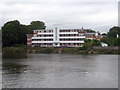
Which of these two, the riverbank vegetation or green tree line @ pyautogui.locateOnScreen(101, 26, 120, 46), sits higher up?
green tree line @ pyautogui.locateOnScreen(101, 26, 120, 46)

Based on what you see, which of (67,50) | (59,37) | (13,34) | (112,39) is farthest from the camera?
(112,39)

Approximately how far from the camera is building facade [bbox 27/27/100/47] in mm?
99125

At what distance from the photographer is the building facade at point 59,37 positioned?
9912 cm

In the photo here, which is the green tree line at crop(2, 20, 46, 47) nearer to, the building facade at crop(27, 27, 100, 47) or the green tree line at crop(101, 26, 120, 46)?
the building facade at crop(27, 27, 100, 47)

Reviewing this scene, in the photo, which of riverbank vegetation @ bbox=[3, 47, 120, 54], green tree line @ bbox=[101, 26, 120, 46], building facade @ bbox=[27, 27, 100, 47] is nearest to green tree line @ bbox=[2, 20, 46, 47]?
building facade @ bbox=[27, 27, 100, 47]

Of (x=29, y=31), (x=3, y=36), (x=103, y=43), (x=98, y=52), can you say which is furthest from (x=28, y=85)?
(x=29, y=31)

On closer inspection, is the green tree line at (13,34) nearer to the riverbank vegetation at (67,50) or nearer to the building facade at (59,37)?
the building facade at (59,37)

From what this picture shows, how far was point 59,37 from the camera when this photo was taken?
102 metres

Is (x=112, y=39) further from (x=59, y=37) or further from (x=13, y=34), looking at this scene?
(x=13, y=34)

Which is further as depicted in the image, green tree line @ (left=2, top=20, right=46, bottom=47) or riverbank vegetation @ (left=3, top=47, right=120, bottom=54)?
green tree line @ (left=2, top=20, right=46, bottom=47)

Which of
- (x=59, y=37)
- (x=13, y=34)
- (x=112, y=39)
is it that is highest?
(x=13, y=34)

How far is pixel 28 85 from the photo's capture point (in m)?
20.1

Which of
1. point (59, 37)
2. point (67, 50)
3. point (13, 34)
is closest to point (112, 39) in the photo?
point (59, 37)

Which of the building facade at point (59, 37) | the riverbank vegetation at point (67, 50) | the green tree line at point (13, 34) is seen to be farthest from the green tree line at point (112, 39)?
the green tree line at point (13, 34)
